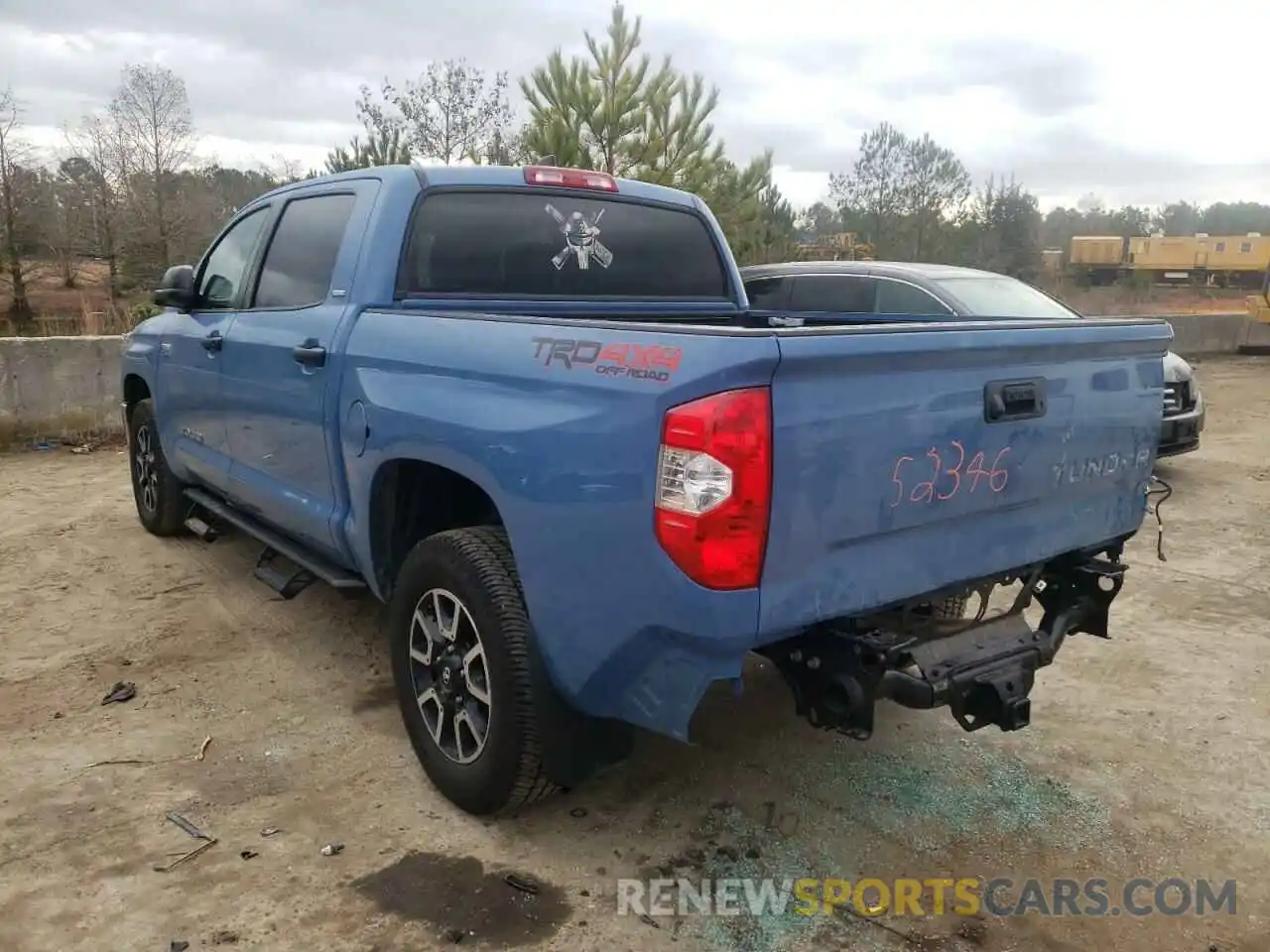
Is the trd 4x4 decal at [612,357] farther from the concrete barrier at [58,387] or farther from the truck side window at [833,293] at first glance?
the concrete barrier at [58,387]

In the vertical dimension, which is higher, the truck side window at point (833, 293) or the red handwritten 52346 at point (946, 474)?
the truck side window at point (833, 293)

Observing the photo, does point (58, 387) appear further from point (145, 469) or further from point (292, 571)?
point (292, 571)

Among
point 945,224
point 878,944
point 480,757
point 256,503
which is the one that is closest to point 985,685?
point 878,944

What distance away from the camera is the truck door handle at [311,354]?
346cm

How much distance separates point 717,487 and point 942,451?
2.22 ft

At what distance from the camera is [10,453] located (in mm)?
8672

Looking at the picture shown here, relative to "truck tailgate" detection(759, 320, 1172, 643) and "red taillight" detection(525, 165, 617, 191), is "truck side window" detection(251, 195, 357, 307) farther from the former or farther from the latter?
"truck tailgate" detection(759, 320, 1172, 643)

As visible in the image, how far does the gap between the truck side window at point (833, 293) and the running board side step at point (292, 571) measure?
483 cm

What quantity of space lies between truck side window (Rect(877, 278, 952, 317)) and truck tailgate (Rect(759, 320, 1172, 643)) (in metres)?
4.50

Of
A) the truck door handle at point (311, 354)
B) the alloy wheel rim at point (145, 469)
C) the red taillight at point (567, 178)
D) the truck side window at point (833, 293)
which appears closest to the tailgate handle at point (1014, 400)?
the red taillight at point (567, 178)

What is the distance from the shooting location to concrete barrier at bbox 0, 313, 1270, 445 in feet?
28.8

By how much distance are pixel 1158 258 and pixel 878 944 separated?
48.6m

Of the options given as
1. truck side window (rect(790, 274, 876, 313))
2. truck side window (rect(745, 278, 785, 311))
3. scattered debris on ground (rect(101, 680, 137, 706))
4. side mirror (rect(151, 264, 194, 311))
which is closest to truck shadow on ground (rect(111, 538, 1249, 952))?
scattered debris on ground (rect(101, 680, 137, 706))

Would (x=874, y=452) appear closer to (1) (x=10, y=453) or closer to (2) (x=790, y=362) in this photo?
(2) (x=790, y=362)
